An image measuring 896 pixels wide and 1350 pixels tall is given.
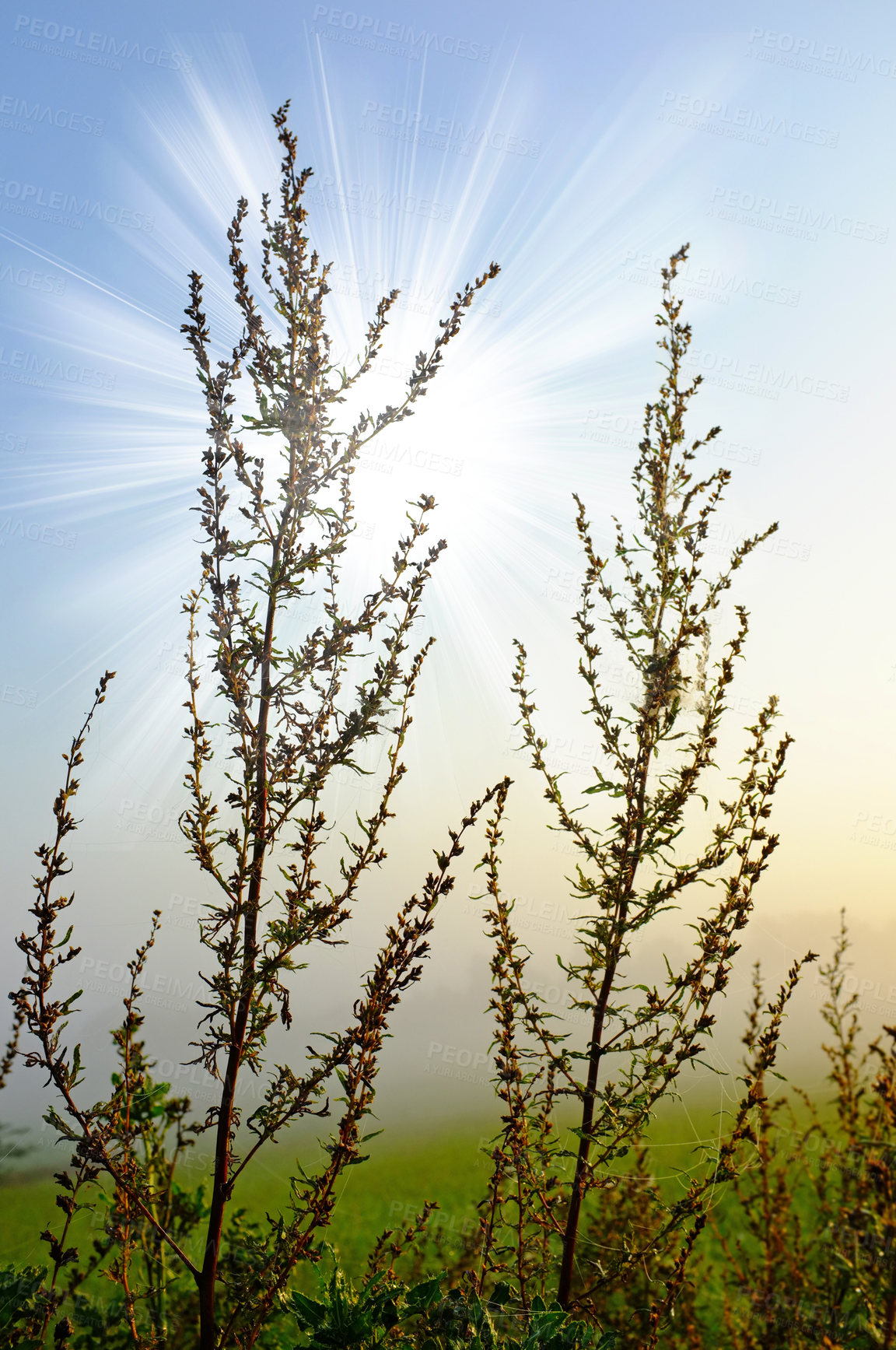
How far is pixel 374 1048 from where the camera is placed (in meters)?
3.31

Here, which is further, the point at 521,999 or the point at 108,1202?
the point at 521,999

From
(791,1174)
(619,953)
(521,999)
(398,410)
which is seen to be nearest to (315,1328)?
(521,999)

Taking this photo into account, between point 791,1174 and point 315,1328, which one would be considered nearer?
point 315,1328

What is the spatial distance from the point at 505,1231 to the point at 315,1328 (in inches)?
68.4

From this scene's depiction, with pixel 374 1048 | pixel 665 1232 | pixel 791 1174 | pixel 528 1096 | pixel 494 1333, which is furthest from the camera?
pixel 791 1174

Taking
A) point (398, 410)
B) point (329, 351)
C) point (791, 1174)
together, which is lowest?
point (791, 1174)

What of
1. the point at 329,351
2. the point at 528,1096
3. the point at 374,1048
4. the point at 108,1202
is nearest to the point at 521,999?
the point at 528,1096

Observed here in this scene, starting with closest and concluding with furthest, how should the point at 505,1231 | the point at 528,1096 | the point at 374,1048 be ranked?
the point at 374,1048, the point at 528,1096, the point at 505,1231

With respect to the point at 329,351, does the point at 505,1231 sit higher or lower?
lower

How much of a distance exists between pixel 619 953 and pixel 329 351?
3.65 meters

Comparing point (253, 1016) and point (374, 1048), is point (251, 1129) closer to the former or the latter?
point (253, 1016)

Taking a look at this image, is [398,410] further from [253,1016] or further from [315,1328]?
[315,1328]

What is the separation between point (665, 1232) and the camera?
3.64 metres

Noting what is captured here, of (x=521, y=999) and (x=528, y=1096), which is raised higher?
(x=521, y=999)
